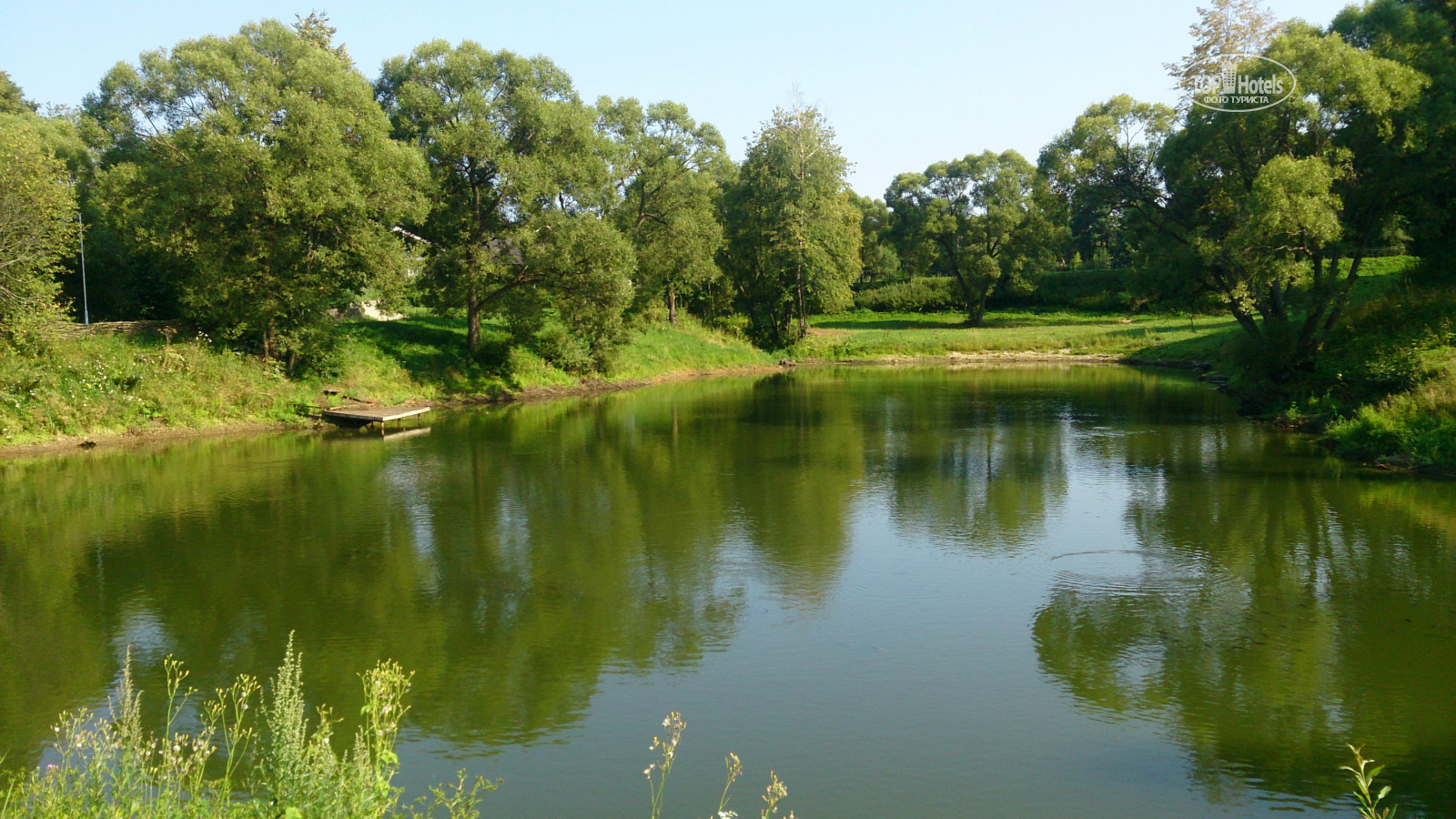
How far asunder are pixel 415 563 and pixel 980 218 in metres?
53.5

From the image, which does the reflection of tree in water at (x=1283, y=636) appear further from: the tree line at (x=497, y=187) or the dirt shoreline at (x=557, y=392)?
the dirt shoreline at (x=557, y=392)

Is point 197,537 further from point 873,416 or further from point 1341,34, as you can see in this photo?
point 1341,34

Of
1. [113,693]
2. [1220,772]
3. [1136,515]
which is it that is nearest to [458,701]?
[113,693]

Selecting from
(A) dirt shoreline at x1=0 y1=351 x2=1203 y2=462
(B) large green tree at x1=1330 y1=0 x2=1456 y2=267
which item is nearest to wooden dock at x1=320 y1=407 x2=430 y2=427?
(A) dirt shoreline at x1=0 y1=351 x2=1203 y2=462

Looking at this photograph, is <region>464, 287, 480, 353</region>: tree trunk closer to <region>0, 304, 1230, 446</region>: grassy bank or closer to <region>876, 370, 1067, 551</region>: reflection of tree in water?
<region>0, 304, 1230, 446</region>: grassy bank

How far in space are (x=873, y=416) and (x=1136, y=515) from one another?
41.2ft

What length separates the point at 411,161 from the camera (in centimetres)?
2686

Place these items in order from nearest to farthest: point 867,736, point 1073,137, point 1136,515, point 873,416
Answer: point 867,736 < point 1136,515 < point 873,416 < point 1073,137

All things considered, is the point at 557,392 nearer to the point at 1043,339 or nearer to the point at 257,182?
the point at 257,182

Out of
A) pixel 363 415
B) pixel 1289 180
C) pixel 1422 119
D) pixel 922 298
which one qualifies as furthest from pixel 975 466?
pixel 922 298

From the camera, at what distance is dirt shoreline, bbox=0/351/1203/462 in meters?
20.7

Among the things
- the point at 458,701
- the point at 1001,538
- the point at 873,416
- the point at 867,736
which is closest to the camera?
the point at 867,736

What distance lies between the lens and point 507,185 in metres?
30.3

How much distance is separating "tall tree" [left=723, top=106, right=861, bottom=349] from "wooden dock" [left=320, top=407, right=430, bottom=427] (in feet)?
83.2
